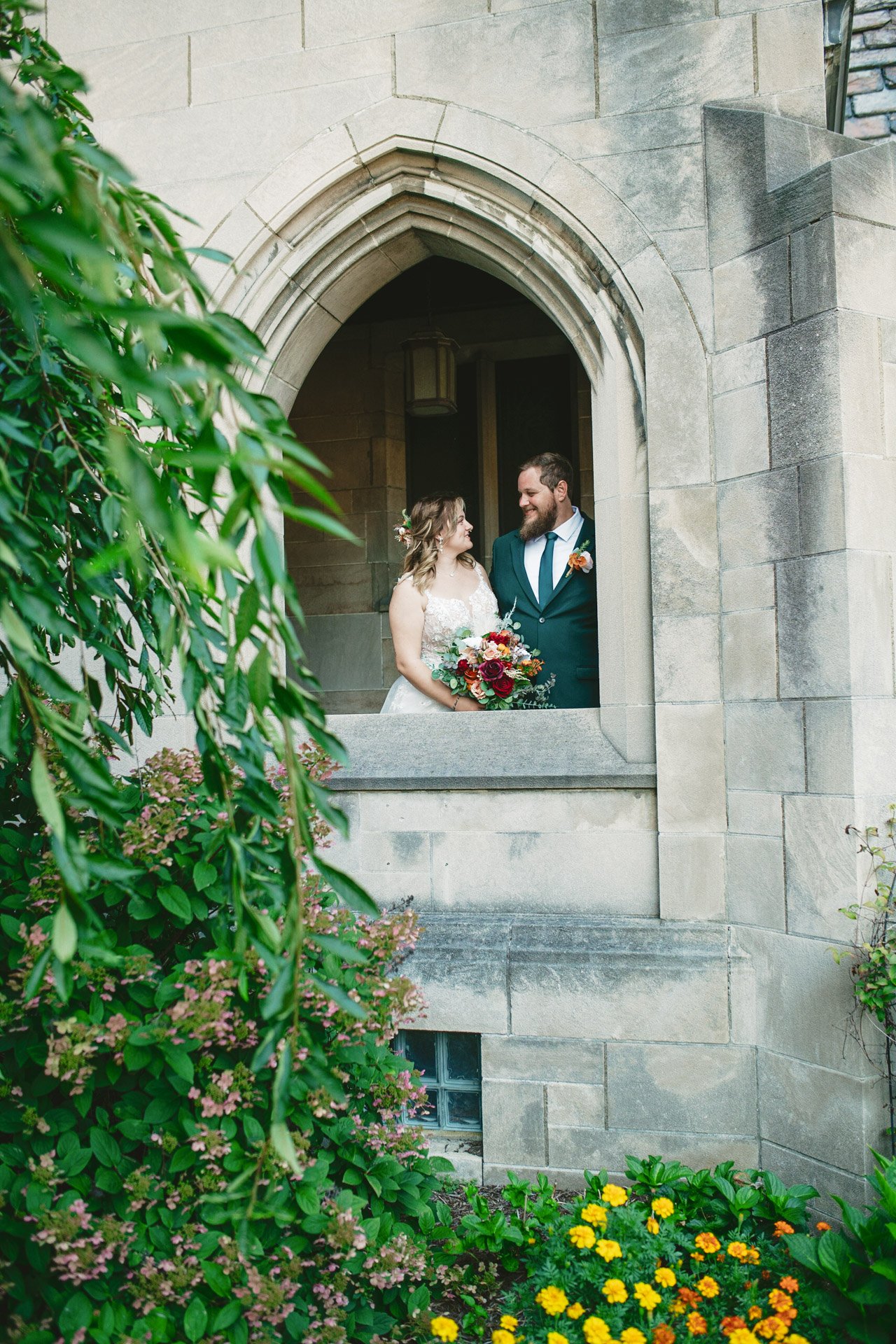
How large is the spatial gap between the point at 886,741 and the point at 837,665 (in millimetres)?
269

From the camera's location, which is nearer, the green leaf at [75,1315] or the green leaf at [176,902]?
the green leaf at [75,1315]

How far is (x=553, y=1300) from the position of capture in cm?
234

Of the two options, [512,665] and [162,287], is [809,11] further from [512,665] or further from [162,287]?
[162,287]

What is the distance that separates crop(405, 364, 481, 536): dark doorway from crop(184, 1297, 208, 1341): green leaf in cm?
520

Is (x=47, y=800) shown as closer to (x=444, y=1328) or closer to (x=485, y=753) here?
(x=444, y=1328)

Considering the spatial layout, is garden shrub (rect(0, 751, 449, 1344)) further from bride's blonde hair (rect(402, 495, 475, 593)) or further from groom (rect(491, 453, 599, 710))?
bride's blonde hair (rect(402, 495, 475, 593))

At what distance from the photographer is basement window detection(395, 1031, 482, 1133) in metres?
3.62

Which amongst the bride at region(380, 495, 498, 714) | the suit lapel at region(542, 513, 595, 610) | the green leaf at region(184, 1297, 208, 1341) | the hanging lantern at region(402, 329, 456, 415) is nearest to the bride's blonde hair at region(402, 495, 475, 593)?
the bride at region(380, 495, 498, 714)

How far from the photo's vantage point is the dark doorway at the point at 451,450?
671 centimetres

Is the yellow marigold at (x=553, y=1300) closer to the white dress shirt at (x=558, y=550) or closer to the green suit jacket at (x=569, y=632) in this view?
the green suit jacket at (x=569, y=632)

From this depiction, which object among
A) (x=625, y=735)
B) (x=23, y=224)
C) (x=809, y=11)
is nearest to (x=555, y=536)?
(x=625, y=735)

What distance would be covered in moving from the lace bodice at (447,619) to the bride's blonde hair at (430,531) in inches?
5.3

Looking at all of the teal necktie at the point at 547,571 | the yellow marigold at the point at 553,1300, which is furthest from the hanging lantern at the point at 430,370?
the yellow marigold at the point at 553,1300

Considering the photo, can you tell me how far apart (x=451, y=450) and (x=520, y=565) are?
8.75ft
